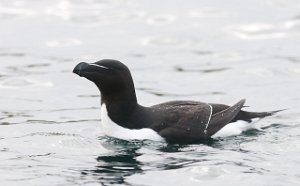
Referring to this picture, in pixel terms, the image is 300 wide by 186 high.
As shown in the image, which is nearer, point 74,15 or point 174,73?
point 174,73

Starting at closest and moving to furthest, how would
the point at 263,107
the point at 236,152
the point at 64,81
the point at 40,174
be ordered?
the point at 40,174 → the point at 236,152 → the point at 263,107 → the point at 64,81

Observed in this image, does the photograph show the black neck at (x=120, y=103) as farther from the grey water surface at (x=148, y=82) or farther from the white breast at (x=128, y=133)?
the grey water surface at (x=148, y=82)

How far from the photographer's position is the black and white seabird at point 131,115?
40.7ft

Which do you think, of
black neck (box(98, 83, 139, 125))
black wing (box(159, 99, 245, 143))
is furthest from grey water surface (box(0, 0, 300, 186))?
black neck (box(98, 83, 139, 125))

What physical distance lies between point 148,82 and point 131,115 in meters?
4.53

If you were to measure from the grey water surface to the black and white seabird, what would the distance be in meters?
0.14

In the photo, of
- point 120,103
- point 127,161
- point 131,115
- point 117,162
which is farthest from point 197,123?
point 117,162

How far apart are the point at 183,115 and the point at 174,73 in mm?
5042

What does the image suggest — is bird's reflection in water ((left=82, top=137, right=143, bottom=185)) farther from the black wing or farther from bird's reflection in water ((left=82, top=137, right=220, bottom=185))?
the black wing

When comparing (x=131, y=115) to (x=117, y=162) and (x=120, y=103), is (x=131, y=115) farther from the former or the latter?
(x=117, y=162)

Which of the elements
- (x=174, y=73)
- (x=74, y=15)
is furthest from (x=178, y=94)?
(x=74, y=15)

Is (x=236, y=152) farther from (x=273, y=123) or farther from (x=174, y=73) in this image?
(x=174, y=73)

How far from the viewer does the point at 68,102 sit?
51.5 feet

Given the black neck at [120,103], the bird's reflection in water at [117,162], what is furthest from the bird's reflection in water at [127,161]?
the black neck at [120,103]
